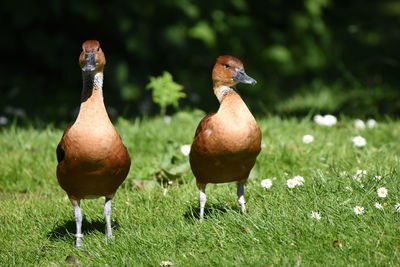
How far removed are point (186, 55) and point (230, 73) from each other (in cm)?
396

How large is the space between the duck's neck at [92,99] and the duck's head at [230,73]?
82 centimetres

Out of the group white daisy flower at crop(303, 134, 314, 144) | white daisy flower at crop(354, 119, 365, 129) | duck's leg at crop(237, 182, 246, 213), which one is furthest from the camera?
white daisy flower at crop(354, 119, 365, 129)

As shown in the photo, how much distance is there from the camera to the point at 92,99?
133 inches

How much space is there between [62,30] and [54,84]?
0.92 m

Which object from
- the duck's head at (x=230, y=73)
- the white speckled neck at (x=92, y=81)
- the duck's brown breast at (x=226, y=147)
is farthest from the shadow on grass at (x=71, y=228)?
the duck's head at (x=230, y=73)

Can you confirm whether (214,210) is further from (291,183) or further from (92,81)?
(92,81)

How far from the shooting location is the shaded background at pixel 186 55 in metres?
7.21

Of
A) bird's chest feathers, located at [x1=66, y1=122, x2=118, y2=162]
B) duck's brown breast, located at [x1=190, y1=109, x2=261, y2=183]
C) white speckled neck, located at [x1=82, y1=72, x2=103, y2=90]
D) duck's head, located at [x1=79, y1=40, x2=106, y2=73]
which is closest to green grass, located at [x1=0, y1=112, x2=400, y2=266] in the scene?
duck's brown breast, located at [x1=190, y1=109, x2=261, y2=183]

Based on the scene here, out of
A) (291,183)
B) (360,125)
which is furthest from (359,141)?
(291,183)

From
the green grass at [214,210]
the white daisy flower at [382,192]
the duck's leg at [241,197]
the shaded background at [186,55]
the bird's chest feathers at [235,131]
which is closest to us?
the green grass at [214,210]

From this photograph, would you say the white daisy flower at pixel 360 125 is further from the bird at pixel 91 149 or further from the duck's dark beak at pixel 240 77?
the bird at pixel 91 149

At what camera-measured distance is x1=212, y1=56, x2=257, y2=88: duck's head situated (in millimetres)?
3562

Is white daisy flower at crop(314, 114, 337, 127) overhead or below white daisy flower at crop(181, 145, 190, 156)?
overhead

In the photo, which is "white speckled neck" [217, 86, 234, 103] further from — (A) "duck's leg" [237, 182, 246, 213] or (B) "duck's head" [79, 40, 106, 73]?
(B) "duck's head" [79, 40, 106, 73]
